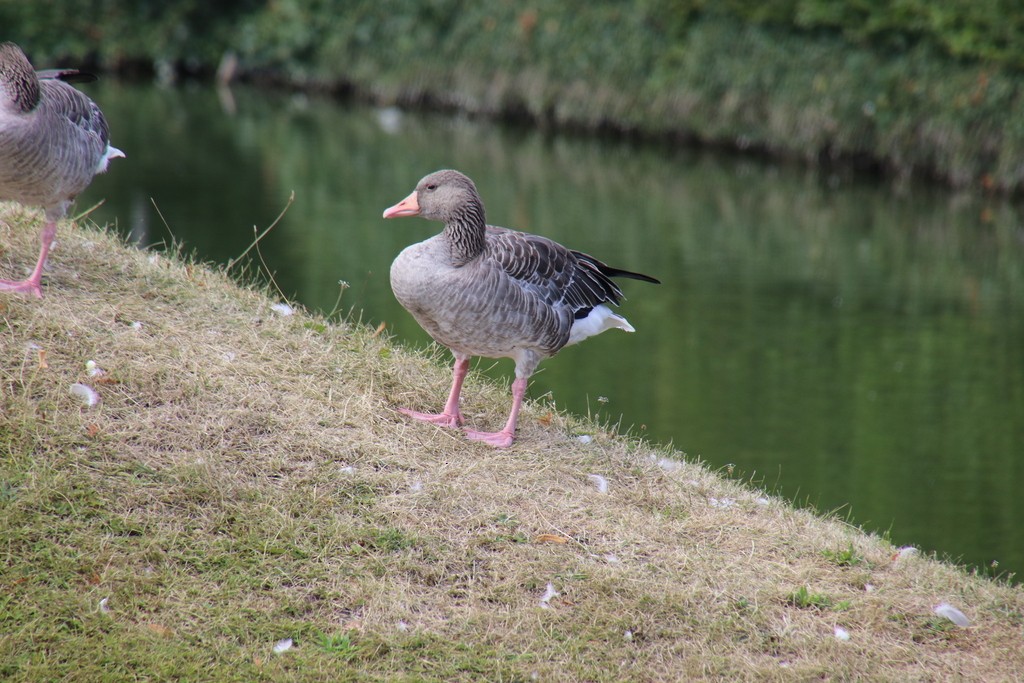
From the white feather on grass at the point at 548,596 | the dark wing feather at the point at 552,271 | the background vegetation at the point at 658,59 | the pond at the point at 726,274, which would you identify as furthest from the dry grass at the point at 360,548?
the background vegetation at the point at 658,59

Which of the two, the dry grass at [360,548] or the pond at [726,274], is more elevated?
the dry grass at [360,548]

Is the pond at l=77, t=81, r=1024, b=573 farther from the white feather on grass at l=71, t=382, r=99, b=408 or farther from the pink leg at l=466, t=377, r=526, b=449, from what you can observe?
the white feather on grass at l=71, t=382, r=99, b=408

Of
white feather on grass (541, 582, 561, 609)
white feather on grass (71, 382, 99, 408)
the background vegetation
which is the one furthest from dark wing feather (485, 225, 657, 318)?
the background vegetation

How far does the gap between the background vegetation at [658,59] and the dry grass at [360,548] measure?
1288 cm

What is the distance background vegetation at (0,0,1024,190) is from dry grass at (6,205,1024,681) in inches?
507

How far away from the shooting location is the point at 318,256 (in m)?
12.8

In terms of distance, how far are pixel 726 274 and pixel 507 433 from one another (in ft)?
28.6

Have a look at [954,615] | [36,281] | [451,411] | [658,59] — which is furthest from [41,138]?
[658,59]

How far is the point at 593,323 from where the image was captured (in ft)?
18.8

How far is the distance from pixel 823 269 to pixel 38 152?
10.8 m

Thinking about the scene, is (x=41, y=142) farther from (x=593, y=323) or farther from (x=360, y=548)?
(x=593, y=323)

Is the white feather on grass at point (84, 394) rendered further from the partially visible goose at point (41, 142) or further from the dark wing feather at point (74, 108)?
the dark wing feather at point (74, 108)

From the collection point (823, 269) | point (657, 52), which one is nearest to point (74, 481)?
point (823, 269)

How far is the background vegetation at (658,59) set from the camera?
16703 mm
